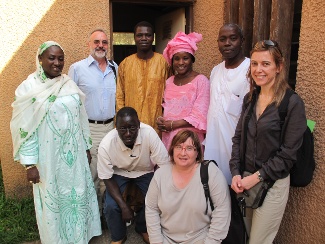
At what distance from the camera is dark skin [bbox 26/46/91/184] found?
2.74 meters

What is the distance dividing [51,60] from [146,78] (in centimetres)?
94

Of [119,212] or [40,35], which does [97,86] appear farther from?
[119,212]

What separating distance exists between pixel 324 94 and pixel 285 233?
4.05 feet

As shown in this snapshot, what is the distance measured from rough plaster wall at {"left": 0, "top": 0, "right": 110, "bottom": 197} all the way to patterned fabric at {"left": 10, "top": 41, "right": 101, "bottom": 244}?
3.52 feet

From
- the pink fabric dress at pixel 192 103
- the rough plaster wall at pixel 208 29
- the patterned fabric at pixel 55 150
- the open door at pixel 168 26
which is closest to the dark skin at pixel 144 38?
the pink fabric dress at pixel 192 103

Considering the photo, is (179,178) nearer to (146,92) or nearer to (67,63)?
(146,92)

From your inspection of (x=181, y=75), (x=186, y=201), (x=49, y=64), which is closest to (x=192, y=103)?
(x=181, y=75)

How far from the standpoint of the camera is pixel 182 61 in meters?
2.96

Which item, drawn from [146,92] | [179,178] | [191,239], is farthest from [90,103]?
[191,239]

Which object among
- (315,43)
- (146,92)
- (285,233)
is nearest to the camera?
(315,43)

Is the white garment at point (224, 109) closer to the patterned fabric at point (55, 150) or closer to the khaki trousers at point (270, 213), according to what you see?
the khaki trousers at point (270, 213)

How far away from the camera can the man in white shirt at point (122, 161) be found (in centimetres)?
287

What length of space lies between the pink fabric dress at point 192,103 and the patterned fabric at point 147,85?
24 centimetres

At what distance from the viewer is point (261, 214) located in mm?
2170
